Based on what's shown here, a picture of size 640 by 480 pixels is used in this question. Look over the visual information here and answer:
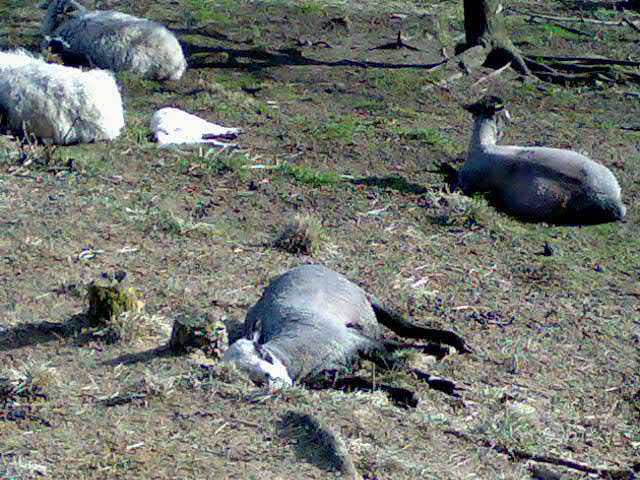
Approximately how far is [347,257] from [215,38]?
6232 millimetres

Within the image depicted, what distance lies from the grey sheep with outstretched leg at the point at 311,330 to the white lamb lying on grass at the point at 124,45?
5.19 m

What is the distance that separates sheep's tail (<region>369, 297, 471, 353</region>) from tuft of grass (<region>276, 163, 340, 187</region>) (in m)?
2.27

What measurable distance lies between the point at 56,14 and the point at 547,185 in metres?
6.58

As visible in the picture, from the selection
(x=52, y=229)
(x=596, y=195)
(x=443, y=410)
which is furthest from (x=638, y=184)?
(x=52, y=229)

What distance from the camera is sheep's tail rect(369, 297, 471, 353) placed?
4793 millimetres

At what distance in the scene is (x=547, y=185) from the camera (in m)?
6.77

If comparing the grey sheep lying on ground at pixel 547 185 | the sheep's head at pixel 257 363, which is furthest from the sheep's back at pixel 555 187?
the sheep's head at pixel 257 363

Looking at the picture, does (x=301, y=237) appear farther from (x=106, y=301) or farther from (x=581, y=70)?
(x=581, y=70)

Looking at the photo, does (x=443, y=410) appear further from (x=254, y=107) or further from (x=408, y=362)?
(x=254, y=107)

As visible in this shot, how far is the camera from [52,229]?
234 inches

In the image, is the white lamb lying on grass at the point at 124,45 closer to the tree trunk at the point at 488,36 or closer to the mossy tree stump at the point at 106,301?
the tree trunk at the point at 488,36

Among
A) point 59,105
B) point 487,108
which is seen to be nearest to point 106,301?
point 59,105

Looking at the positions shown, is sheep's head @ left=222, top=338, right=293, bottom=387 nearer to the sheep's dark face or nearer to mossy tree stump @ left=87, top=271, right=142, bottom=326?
mossy tree stump @ left=87, top=271, right=142, bottom=326

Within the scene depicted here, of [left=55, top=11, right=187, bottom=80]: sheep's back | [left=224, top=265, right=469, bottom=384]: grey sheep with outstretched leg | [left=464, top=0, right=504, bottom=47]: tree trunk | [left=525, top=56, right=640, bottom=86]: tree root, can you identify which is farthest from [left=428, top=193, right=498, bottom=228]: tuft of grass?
[left=464, top=0, right=504, bottom=47]: tree trunk
